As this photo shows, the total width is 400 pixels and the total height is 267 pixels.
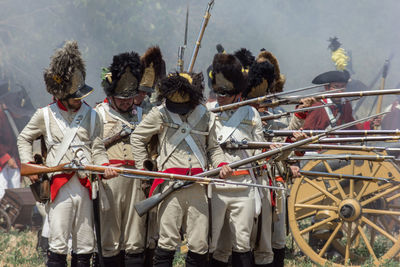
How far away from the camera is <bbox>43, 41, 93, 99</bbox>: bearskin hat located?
17.6ft

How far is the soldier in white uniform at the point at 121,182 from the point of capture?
5.95 metres

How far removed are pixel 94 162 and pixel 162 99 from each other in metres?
0.74

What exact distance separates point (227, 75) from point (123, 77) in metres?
0.92

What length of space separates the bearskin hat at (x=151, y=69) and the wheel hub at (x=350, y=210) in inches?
105

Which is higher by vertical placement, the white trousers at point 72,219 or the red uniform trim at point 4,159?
the red uniform trim at point 4,159

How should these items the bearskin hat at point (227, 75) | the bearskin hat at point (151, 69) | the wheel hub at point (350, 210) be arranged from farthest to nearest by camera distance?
1. the wheel hub at point (350, 210)
2. the bearskin hat at point (151, 69)
3. the bearskin hat at point (227, 75)

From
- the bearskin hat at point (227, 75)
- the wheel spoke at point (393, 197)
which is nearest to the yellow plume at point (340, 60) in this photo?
the wheel spoke at point (393, 197)

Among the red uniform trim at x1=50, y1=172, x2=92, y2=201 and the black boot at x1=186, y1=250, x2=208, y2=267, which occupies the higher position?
the red uniform trim at x1=50, y1=172, x2=92, y2=201

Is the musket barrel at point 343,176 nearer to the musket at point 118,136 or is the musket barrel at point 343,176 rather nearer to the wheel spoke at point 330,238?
the wheel spoke at point 330,238

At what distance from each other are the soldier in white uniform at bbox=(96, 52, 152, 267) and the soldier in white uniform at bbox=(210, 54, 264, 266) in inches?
28.1

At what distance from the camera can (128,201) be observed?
605 centimetres

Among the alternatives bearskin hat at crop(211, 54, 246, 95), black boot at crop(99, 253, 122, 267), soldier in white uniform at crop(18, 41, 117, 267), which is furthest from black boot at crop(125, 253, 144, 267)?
bearskin hat at crop(211, 54, 246, 95)

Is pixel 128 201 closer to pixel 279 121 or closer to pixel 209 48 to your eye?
pixel 279 121

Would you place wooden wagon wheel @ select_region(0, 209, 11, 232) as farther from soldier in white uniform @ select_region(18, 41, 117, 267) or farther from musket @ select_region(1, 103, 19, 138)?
soldier in white uniform @ select_region(18, 41, 117, 267)
